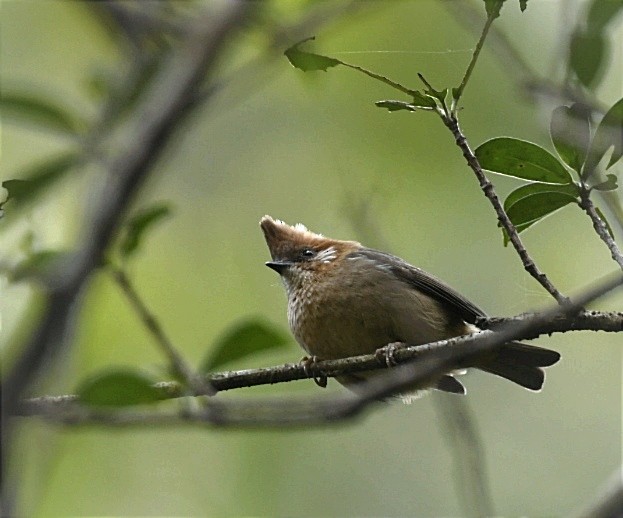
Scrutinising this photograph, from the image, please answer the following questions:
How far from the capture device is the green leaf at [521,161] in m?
3.13

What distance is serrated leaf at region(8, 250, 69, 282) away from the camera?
3.06 m

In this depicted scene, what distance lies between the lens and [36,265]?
3.16m

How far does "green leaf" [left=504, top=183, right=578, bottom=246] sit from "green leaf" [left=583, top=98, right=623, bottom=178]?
5.2 inches

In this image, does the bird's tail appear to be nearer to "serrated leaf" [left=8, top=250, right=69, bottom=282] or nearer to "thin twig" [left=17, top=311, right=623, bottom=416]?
"thin twig" [left=17, top=311, right=623, bottom=416]

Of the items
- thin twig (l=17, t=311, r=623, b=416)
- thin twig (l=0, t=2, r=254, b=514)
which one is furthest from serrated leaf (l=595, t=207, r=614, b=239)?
thin twig (l=0, t=2, r=254, b=514)

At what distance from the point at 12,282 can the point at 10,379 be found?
1892mm

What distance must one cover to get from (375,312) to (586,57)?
2.12m

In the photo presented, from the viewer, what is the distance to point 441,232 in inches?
342

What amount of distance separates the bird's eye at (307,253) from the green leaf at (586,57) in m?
2.74

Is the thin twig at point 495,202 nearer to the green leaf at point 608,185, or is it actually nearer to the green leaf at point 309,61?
the green leaf at point 608,185

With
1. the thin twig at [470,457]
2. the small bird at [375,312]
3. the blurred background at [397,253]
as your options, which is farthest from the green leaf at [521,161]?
the blurred background at [397,253]

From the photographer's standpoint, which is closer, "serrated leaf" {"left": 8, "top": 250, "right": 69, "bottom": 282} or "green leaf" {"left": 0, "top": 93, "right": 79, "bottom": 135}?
"green leaf" {"left": 0, "top": 93, "right": 79, "bottom": 135}

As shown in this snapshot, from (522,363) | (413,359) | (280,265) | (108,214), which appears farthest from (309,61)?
(522,363)

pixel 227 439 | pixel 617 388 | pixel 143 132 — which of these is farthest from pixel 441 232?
pixel 143 132
